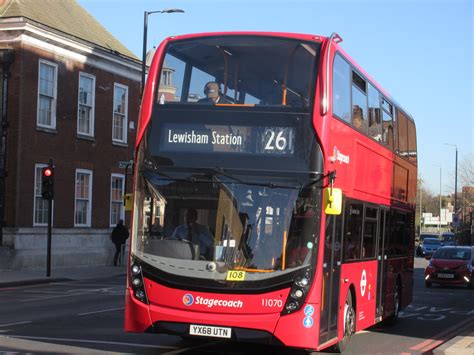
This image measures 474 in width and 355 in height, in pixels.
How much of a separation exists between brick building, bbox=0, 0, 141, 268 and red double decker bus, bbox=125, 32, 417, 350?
1819 centimetres

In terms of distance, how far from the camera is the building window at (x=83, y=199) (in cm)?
3031

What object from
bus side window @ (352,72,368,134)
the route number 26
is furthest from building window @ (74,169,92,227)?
the route number 26

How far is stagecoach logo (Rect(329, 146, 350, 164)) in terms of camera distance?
30.9 feet

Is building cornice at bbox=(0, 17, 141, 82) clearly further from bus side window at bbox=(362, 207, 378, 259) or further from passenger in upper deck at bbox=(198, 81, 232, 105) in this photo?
passenger in upper deck at bbox=(198, 81, 232, 105)

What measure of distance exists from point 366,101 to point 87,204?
20811 mm

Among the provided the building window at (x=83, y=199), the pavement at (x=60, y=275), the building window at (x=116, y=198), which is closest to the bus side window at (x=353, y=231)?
the pavement at (x=60, y=275)

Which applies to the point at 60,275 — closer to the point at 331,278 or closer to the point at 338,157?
the point at 331,278

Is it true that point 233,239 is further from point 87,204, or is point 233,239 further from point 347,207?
point 87,204

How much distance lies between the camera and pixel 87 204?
30.9 m

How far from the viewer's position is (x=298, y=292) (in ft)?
29.1

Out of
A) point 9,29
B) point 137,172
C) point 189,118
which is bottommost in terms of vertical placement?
point 137,172

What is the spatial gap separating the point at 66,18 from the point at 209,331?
25262 millimetres

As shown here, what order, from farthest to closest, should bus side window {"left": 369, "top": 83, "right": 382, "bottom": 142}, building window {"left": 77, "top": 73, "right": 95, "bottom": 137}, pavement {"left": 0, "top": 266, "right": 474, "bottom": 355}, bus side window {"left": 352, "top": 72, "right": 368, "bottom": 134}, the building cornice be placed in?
building window {"left": 77, "top": 73, "right": 95, "bottom": 137} < the building cornice < pavement {"left": 0, "top": 266, "right": 474, "bottom": 355} < bus side window {"left": 369, "top": 83, "right": 382, "bottom": 142} < bus side window {"left": 352, "top": 72, "right": 368, "bottom": 134}

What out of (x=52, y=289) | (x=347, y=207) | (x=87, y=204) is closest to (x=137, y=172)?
(x=347, y=207)
